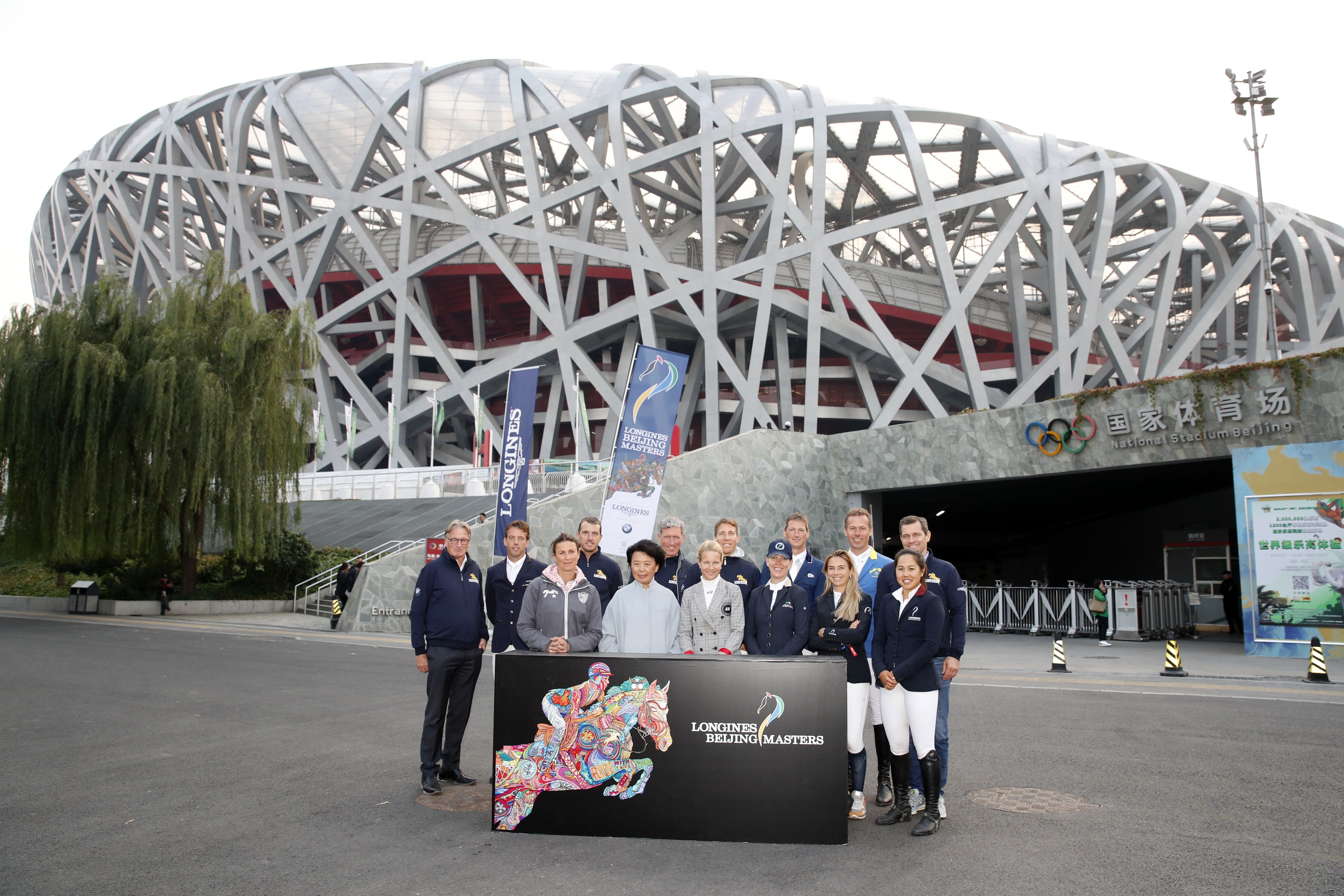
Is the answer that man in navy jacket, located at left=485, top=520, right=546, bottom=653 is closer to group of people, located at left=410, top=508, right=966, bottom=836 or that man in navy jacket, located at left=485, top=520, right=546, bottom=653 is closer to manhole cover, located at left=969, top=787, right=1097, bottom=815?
group of people, located at left=410, top=508, right=966, bottom=836

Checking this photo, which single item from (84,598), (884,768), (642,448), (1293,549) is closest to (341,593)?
(84,598)

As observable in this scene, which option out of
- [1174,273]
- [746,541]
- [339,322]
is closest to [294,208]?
[339,322]

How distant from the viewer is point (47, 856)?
4.49 meters

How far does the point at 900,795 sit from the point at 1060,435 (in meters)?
16.0

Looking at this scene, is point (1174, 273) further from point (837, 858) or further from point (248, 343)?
point (837, 858)

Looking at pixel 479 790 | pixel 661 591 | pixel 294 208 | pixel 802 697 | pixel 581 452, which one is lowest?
pixel 479 790

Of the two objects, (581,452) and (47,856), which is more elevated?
(581,452)

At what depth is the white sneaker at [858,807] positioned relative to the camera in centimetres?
543

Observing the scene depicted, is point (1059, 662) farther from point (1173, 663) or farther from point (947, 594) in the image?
point (947, 594)

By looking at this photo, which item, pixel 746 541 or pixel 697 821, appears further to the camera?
pixel 746 541

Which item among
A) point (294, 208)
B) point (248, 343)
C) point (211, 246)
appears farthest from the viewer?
point (211, 246)

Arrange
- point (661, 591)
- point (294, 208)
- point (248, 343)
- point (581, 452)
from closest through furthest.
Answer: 1. point (661, 591)
2. point (248, 343)
3. point (581, 452)
4. point (294, 208)

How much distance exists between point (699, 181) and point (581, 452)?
15.8 metres

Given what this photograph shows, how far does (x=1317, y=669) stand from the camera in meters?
12.4
